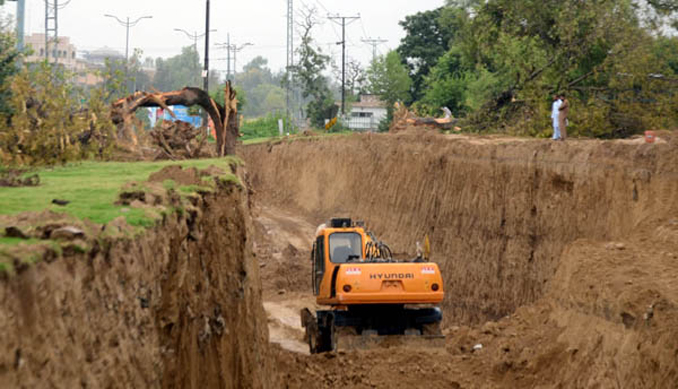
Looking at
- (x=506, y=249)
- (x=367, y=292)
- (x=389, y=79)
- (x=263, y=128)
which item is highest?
(x=389, y=79)

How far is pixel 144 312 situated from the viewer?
20.2 ft

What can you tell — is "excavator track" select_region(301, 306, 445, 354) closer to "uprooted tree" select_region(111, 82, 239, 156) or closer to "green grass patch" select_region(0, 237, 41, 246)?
"uprooted tree" select_region(111, 82, 239, 156)

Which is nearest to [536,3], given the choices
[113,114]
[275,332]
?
[275,332]

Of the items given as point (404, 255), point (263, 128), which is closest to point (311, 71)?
point (263, 128)

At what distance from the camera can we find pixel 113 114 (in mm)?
18328

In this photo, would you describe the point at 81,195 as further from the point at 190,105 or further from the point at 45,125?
the point at 190,105

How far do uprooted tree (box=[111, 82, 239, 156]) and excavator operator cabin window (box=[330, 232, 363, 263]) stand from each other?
142 inches

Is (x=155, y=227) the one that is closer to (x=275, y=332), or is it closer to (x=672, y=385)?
(x=672, y=385)

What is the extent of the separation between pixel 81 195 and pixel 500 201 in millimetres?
20701

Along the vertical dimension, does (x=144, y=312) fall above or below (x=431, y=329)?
above

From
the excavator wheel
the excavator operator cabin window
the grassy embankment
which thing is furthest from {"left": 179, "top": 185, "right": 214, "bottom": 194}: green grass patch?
the excavator wheel

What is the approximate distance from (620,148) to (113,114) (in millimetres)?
13242

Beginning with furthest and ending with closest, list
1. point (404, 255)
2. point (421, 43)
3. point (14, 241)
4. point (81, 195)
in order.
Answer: point (421, 43) → point (404, 255) → point (81, 195) → point (14, 241)

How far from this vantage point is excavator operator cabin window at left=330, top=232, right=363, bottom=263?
60.4 feet
